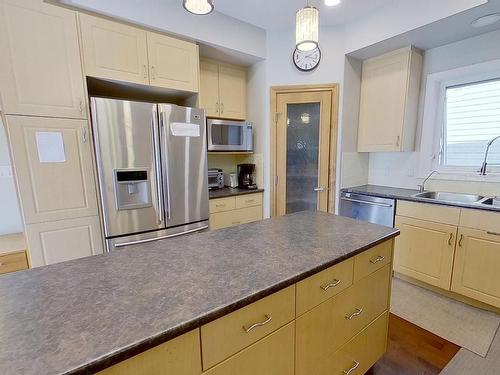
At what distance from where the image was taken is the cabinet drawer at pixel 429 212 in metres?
2.07

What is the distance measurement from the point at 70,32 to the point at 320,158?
101 inches

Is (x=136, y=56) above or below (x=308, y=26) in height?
above

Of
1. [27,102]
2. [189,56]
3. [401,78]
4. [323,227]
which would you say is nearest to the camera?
[323,227]

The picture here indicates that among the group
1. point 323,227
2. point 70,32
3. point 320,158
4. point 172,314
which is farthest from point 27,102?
point 320,158

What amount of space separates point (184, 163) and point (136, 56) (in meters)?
0.99

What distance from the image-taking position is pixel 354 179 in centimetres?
299

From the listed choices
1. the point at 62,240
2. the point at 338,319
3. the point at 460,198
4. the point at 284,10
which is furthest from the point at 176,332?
the point at 460,198

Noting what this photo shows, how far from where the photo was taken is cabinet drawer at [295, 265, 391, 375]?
990 millimetres

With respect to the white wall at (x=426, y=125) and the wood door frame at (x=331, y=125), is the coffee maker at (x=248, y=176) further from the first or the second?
the white wall at (x=426, y=125)

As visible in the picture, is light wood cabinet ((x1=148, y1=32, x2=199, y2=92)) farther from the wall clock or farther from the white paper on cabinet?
the wall clock

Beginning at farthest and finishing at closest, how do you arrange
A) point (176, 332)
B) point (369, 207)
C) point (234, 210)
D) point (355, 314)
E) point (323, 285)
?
1. point (234, 210)
2. point (369, 207)
3. point (355, 314)
4. point (323, 285)
5. point (176, 332)

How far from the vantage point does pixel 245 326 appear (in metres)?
0.78

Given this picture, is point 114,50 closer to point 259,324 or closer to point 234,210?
point 234,210

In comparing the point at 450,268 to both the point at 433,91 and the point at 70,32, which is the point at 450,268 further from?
the point at 70,32
